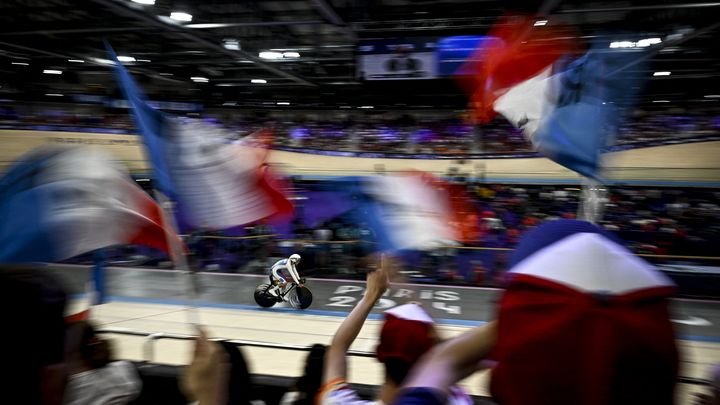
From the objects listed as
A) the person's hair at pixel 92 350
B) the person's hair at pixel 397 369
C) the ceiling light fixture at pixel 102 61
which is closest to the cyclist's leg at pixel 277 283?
the person's hair at pixel 92 350

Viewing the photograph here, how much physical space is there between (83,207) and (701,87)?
1367 inches

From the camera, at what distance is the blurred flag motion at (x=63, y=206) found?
2.26 m

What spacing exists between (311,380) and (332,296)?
898cm

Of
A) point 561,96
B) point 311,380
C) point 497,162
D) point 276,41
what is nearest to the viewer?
point 311,380

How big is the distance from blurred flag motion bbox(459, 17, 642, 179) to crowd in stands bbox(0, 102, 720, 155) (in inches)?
815

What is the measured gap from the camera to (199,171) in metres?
3.00

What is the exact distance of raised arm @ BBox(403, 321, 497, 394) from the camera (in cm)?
95

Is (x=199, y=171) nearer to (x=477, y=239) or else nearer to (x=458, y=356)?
(x=458, y=356)

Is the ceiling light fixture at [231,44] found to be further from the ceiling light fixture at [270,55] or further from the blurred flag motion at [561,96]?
the blurred flag motion at [561,96]

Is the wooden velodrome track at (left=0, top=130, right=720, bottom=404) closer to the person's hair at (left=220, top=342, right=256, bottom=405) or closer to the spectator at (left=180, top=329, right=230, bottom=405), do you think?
the spectator at (left=180, top=329, right=230, bottom=405)

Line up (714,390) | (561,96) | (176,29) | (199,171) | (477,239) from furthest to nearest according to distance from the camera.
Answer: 1. (176,29)
2. (477,239)
3. (561,96)
4. (199,171)
5. (714,390)

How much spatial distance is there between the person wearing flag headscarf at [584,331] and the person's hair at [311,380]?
1.59 metres

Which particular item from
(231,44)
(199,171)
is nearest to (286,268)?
(199,171)

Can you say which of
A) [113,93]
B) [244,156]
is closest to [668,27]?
[244,156]
